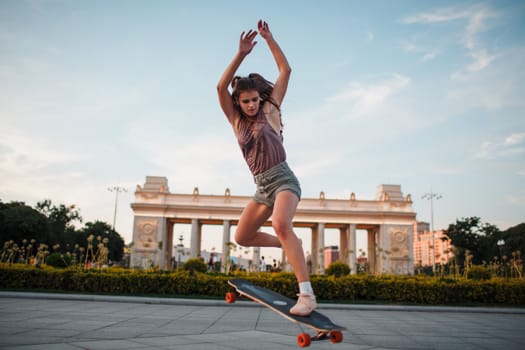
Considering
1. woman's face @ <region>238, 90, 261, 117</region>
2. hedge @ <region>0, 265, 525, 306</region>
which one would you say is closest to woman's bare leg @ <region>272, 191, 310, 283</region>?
woman's face @ <region>238, 90, 261, 117</region>

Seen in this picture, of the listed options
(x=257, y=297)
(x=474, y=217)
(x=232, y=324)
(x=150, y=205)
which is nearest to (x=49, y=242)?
(x=150, y=205)

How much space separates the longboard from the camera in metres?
3.29

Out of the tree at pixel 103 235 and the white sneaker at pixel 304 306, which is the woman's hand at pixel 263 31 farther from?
the tree at pixel 103 235

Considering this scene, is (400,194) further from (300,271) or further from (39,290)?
(300,271)

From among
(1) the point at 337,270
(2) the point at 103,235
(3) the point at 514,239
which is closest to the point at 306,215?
(3) the point at 514,239

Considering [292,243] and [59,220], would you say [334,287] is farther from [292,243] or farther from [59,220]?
[59,220]

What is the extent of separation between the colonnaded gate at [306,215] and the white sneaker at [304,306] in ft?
152

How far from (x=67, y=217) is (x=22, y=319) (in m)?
52.9

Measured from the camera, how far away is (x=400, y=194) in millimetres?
52938

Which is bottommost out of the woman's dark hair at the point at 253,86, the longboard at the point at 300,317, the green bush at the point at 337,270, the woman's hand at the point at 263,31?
the green bush at the point at 337,270

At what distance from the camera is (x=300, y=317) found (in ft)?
11.3

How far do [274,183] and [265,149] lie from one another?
34 centimetres

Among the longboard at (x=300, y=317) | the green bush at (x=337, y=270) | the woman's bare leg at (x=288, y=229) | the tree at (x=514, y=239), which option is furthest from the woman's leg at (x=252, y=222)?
the tree at (x=514, y=239)

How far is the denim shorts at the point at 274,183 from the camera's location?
3.77 metres
